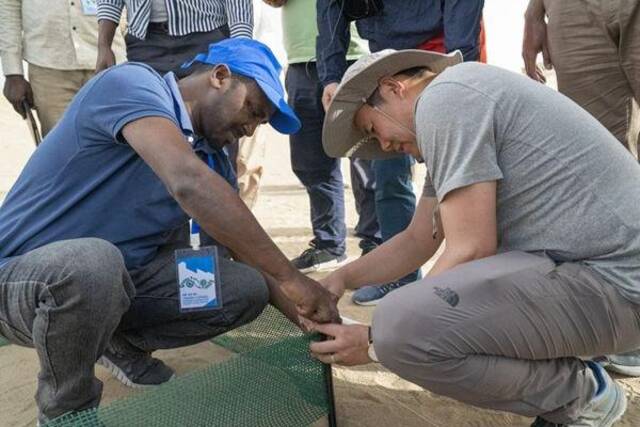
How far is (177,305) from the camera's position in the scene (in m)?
2.28

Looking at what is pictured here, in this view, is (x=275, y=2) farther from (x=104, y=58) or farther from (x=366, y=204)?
(x=366, y=204)

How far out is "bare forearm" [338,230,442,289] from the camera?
2.27m

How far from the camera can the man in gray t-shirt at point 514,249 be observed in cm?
163

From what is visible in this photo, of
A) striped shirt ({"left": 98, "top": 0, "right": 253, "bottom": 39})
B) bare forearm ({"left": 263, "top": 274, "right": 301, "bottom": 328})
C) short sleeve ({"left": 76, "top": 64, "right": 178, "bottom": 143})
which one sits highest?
striped shirt ({"left": 98, "top": 0, "right": 253, "bottom": 39})

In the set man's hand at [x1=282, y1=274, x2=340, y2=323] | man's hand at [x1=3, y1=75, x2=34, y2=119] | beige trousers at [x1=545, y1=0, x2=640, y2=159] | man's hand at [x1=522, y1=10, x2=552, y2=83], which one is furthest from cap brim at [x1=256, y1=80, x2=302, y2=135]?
man's hand at [x1=3, y1=75, x2=34, y2=119]

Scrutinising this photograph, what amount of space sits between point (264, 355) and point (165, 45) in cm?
197

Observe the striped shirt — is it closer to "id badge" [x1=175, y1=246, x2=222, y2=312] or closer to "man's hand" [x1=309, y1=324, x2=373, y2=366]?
"id badge" [x1=175, y1=246, x2=222, y2=312]

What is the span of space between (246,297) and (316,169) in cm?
163

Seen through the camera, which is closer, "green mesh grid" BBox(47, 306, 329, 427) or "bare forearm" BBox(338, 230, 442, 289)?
"green mesh grid" BBox(47, 306, 329, 427)

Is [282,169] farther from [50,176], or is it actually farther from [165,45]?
[50,176]

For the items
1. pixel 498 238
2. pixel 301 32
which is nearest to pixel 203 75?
pixel 498 238

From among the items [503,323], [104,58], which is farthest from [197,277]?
[104,58]

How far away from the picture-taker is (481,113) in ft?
5.29

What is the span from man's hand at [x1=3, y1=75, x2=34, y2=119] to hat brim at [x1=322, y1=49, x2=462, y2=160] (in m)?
2.52
